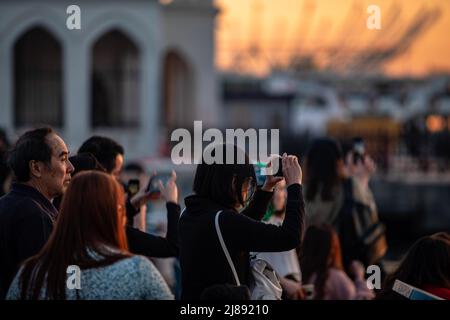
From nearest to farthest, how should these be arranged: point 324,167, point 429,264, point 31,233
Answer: point 31,233 < point 429,264 < point 324,167

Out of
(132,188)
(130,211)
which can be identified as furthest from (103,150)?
(130,211)

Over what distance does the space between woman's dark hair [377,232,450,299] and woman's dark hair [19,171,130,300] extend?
1633 mm

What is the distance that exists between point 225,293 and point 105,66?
21243 mm

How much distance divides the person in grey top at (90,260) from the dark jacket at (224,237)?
690 mm

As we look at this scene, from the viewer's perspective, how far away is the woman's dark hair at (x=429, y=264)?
4.93 metres

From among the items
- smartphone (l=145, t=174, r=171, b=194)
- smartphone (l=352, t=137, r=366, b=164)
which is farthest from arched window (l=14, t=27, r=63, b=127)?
→ smartphone (l=145, t=174, r=171, b=194)

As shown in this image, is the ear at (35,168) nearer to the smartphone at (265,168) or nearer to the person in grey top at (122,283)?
the person in grey top at (122,283)

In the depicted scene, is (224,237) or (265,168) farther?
(265,168)

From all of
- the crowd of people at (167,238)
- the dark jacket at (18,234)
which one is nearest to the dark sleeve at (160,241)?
the crowd of people at (167,238)

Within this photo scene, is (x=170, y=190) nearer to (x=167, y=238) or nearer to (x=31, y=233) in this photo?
(x=167, y=238)

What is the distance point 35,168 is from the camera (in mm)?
4867

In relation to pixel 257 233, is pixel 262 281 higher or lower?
lower

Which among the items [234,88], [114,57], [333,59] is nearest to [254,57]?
[333,59]
